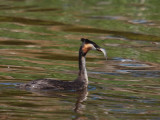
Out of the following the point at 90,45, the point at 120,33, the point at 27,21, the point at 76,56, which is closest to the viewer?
the point at 90,45

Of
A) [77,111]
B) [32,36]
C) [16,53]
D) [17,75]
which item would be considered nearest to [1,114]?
[77,111]

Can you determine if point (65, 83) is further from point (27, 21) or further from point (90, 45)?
point (27, 21)

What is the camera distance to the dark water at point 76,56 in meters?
11.4

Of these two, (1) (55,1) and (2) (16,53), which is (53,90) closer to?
(2) (16,53)

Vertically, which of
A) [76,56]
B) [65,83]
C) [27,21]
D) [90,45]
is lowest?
[76,56]

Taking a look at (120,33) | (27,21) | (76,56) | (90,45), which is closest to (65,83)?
(90,45)

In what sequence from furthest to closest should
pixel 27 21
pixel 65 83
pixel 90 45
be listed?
pixel 27 21
pixel 90 45
pixel 65 83

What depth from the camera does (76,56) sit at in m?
18.1

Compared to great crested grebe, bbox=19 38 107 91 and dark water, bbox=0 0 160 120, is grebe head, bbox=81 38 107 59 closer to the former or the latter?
great crested grebe, bbox=19 38 107 91

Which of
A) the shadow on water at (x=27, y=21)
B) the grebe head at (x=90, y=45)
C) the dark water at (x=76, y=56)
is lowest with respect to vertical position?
the dark water at (x=76, y=56)

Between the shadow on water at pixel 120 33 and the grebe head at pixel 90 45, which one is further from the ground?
the grebe head at pixel 90 45

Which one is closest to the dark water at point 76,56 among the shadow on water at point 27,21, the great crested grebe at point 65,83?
the shadow on water at point 27,21

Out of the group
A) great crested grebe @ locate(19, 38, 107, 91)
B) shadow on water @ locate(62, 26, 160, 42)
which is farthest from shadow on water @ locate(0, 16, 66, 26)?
great crested grebe @ locate(19, 38, 107, 91)

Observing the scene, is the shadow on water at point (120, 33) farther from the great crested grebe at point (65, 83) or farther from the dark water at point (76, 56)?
the great crested grebe at point (65, 83)
